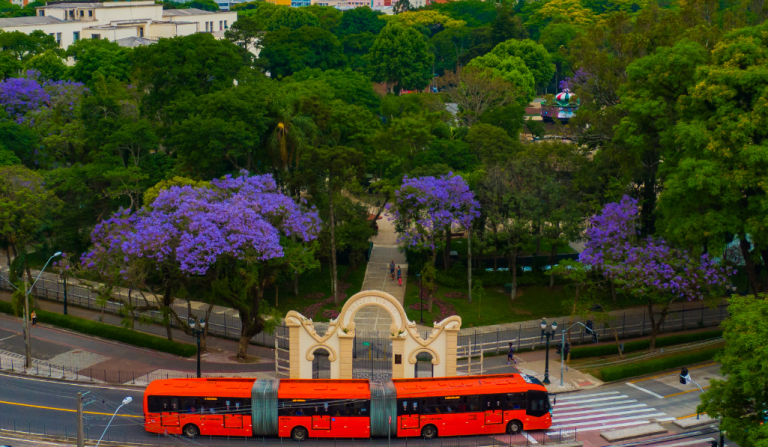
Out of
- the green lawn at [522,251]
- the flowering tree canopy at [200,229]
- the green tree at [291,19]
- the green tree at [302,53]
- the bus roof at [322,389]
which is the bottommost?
the bus roof at [322,389]

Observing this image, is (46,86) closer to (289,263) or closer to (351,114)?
(351,114)

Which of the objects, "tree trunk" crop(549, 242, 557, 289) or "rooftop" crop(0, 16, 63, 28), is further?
"rooftop" crop(0, 16, 63, 28)

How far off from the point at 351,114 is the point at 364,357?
80.9 ft

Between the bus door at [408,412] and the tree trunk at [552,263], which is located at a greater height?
the tree trunk at [552,263]

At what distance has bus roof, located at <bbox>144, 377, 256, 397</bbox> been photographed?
1633 inches

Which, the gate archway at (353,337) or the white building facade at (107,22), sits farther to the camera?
the white building facade at (107,22)

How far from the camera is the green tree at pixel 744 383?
34.5 m

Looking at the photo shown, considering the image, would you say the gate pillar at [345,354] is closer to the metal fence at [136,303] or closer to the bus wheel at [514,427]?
the metal fence at [136,303]

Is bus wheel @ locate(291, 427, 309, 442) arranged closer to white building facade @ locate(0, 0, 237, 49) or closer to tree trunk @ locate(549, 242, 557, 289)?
tree trunk @ locate(549, 242, 557, 289)

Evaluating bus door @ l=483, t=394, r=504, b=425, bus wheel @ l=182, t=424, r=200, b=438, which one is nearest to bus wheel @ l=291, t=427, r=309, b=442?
bus wheel @ l=182, t=424, r=200, b=438

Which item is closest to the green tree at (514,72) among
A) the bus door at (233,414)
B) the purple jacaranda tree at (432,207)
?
the purple jacaranda tree at (432,207)

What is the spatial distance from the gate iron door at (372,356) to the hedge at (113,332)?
1007 cm

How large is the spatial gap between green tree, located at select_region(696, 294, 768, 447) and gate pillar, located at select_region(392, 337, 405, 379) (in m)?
15.4

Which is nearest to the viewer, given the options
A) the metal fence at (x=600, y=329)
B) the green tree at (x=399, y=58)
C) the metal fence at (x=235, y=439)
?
the metal fence at (x=235, y=439)
